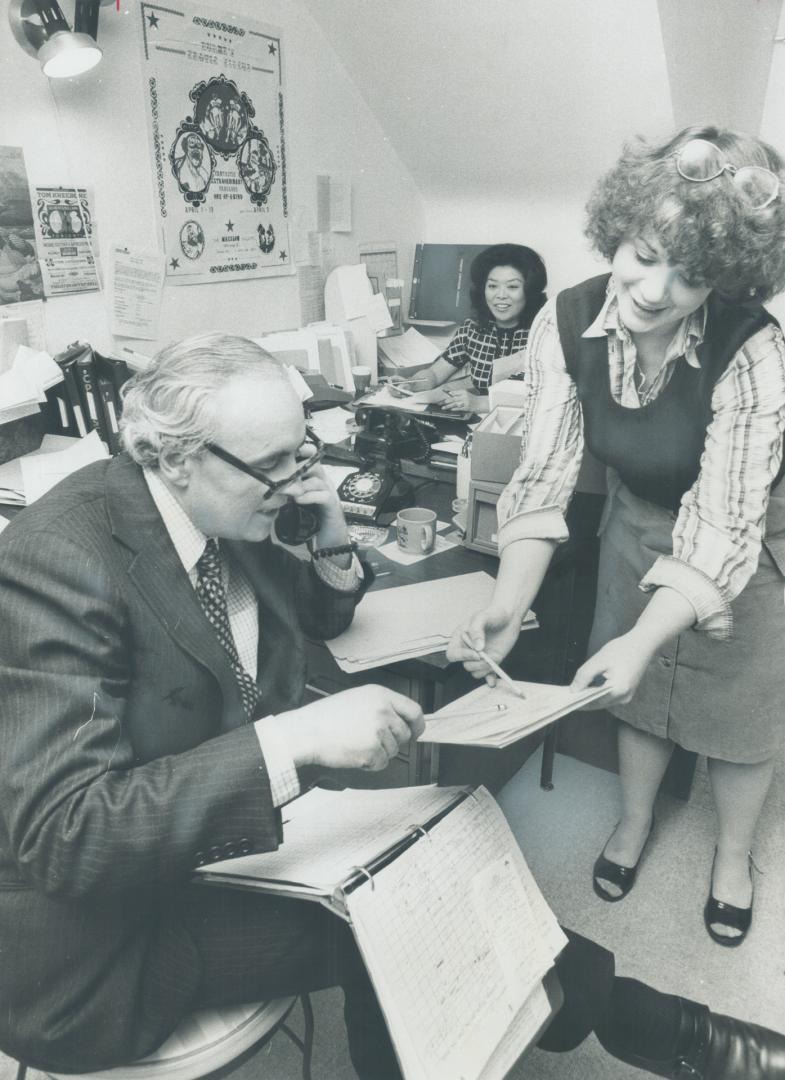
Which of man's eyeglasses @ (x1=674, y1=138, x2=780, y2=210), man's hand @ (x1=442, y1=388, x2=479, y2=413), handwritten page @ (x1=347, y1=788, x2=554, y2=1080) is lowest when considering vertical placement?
handwritten page @ (x1=347, y1=788, x2=554, y2=1080)

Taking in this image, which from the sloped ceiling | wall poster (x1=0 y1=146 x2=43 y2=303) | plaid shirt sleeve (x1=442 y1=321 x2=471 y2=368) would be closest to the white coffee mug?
wall poster (x1=0 y1=146 x2=43 y2=303)

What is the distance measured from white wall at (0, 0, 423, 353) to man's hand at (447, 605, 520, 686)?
1431 millimetres

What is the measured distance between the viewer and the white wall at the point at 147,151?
195 centimetres

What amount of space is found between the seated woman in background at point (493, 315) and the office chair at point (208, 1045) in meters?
2.34

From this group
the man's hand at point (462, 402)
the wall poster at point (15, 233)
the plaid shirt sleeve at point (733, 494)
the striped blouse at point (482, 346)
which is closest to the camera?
the plaid shirt sleeve at point (733, 494)

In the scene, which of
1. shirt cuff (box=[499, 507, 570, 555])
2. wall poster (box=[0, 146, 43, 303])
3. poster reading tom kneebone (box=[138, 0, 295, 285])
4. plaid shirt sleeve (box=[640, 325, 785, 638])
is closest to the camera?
plaid shirt sleeve (box=[640, 325, 785, 638])

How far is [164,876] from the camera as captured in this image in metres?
0.86

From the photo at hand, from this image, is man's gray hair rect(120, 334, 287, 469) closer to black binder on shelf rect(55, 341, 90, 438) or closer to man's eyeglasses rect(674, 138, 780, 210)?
man's eyeglasses rect(674, 138, 780, 210)

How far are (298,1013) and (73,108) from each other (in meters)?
2.16

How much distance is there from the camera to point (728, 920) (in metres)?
1.71

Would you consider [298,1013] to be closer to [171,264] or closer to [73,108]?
[171,264]

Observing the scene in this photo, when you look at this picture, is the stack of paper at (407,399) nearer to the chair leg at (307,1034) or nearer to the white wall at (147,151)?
the white wall at (147,151)

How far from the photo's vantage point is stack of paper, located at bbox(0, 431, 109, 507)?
1702mm

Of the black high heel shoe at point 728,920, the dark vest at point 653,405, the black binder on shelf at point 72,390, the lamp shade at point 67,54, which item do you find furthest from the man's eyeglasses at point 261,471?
the black high heel shoe at point 728,920
